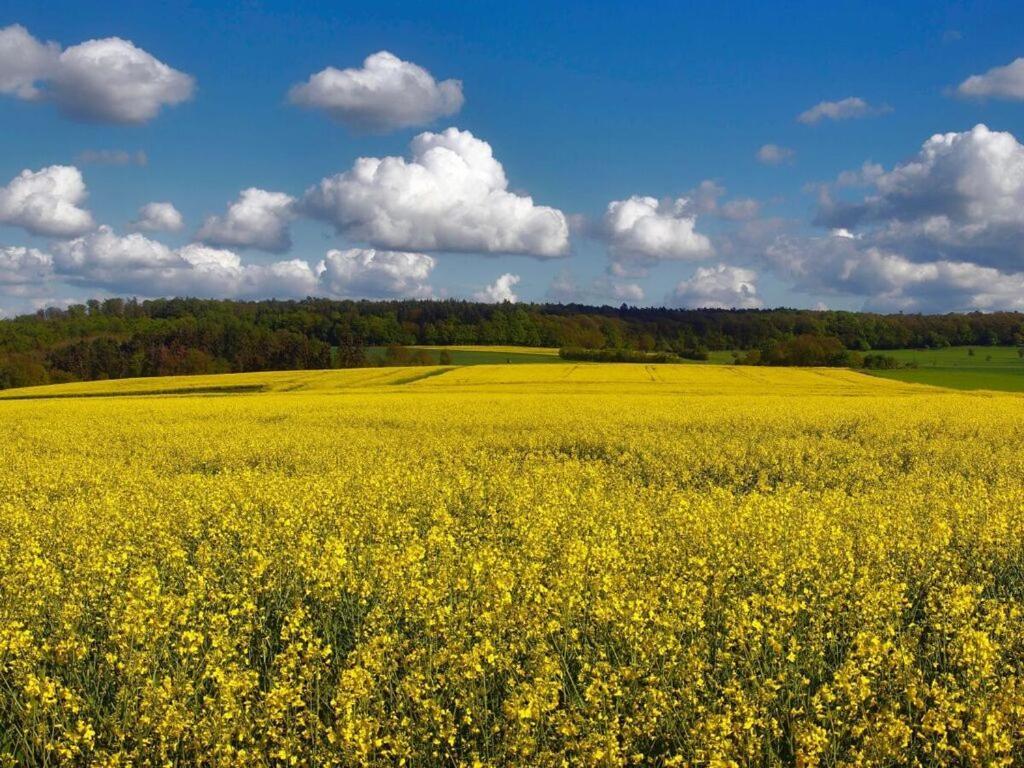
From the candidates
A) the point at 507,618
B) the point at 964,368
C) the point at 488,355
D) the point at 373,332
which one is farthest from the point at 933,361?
the point at 507,618

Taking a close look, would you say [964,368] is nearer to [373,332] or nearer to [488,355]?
[488,355]

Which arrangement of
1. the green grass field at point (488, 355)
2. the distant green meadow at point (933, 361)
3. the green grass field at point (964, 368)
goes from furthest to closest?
1. the green grass field at point (488, 355)
2. the distant green meadow at point (933, 361)
3. the green grass field at point (964, 368)

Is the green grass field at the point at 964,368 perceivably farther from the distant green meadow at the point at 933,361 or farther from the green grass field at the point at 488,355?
the green grass field at the point at 488,355

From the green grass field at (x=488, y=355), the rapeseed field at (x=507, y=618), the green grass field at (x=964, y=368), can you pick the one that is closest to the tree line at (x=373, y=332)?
the green grass field at (x=488, y=355)

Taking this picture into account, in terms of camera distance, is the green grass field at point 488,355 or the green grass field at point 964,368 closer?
the green grass field at point 964,368

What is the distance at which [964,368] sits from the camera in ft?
243

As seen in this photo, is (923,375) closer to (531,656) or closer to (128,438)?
(128,438)

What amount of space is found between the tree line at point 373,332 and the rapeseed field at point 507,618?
74465 mm

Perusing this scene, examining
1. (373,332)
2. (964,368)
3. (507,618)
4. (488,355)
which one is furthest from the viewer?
(373,332)

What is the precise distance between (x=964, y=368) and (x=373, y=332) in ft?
244

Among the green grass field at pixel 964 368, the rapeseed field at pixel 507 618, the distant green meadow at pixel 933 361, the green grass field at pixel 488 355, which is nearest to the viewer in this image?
the rapeseed field at pixel 507 618

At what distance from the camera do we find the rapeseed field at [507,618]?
14.8 feet

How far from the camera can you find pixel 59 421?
1060 inches

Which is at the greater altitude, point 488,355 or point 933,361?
point 488,355
